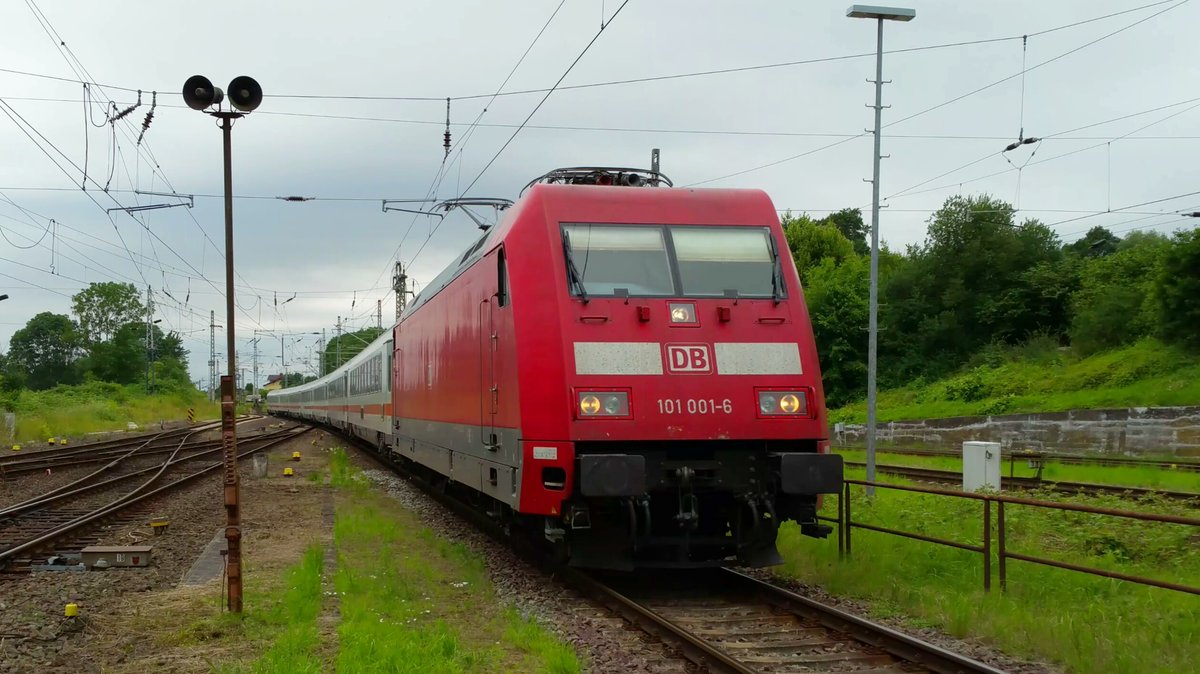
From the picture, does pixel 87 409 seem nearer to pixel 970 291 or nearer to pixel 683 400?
pixel 970 291

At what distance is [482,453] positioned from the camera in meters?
10.3

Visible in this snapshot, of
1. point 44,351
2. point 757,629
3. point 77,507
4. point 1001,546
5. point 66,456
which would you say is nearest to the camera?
point 757,629

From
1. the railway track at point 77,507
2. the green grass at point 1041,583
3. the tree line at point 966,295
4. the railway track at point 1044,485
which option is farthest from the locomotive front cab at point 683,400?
the tree line at point 966,295

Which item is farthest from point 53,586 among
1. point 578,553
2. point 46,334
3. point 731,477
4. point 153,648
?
point 46,334

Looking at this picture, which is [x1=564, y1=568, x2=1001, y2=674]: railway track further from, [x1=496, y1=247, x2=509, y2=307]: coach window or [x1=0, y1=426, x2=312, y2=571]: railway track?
[x1=0, y1=426, x2=312, y2=571]: railway track

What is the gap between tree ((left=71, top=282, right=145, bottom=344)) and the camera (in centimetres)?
8038

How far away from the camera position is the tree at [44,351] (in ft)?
298

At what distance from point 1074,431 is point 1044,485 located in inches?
510

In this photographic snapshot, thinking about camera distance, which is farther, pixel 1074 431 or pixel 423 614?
pixel 1074 431

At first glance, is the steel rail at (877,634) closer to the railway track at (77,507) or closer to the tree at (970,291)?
the railway track at (77,507)

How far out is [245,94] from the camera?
8.34 metres

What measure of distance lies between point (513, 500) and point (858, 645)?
320 cm

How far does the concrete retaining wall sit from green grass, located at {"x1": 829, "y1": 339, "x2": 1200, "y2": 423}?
184 cm

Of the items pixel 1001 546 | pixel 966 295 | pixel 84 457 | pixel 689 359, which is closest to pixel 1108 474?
pixel 1001 546
